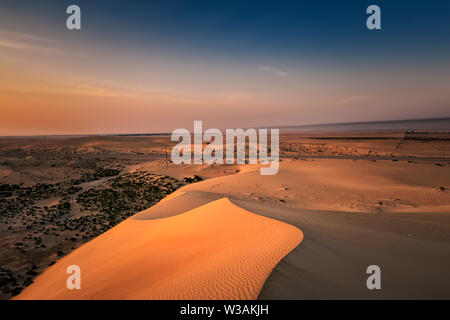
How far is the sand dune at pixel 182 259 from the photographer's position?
4.79m

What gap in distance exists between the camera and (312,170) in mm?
26281

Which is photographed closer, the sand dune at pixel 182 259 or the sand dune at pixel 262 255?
the sand dune at pixel 262 255

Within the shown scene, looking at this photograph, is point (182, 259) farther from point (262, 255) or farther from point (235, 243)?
point (262, 255)

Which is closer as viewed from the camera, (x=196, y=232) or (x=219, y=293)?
(x=219, y=293)

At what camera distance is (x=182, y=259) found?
6.72 meters

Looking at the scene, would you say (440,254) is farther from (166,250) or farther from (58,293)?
(58,293)

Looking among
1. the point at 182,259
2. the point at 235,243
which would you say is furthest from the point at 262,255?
the point at 182,259

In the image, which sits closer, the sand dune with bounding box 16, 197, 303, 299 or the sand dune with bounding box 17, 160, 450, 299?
the sand dune with bounding box 17, 160, 450, 299

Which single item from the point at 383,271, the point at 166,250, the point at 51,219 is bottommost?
the point at 51,219

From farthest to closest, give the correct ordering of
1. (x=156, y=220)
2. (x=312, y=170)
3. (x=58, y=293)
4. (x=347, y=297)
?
1. (x=312, y=170)
2. (x=156, y=220)
3. (x=58, y=293)
4. (x=347, y=297)

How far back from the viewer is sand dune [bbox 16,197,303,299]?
15.7ft
